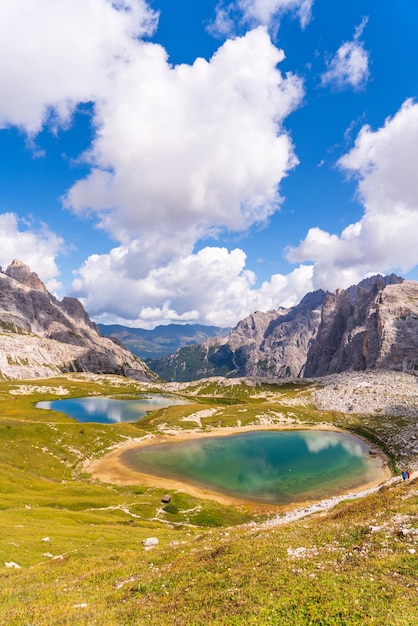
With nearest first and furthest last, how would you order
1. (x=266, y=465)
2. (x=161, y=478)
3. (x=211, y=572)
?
(x=211, y=572) → (x=161, y=478) → (x=266, y=465)

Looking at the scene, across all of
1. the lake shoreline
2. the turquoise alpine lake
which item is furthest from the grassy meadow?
the turquoise alpine lake

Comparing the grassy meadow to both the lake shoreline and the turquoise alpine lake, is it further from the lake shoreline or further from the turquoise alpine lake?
the turquoise alpine lake

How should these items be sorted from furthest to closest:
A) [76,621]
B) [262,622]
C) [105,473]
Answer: [105,473] → [76,621] → [262,622]

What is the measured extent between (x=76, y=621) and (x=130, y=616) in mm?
3016

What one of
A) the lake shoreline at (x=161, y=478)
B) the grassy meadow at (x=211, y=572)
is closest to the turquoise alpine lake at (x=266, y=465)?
the lake shoreline at (x=161, y=478)

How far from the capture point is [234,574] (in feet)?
70.5

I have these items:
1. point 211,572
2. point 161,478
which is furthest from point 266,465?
point 211,572

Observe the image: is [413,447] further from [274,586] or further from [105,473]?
[274,586]

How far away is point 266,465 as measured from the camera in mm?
107625

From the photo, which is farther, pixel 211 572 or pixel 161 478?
pixel 161 478

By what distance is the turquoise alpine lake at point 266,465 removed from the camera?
86.8 m

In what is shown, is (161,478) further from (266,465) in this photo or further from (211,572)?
(211,572)

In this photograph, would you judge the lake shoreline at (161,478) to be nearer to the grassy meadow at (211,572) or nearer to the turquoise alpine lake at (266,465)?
the turquoise alpine lake at (266,465)

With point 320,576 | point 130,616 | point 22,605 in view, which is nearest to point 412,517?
point 320,576
